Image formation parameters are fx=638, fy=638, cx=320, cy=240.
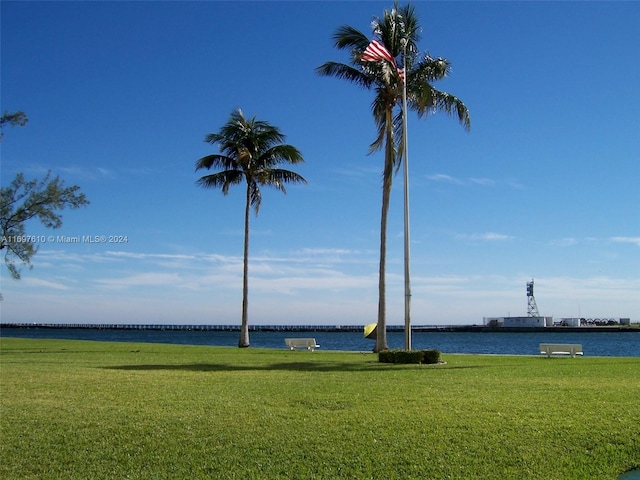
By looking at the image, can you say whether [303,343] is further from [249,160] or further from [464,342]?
[464,342]

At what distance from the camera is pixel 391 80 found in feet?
84.2

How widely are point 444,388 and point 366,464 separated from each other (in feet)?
18.0

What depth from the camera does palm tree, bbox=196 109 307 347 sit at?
113ft

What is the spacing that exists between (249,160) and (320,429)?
2576cm

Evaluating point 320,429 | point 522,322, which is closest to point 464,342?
point 522,322

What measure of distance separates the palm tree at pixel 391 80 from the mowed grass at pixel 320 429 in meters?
12.9

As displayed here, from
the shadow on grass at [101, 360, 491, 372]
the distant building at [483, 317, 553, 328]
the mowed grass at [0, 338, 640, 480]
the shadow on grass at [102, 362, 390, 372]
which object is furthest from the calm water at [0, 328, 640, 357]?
the mowed grass at [0, 338, 640, 480]

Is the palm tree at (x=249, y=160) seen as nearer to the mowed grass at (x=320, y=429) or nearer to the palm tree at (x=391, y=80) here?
the palm tree at (x=391, y=80)

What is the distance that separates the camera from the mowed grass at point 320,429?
8.39 m

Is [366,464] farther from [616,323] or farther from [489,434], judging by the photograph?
[616,323]

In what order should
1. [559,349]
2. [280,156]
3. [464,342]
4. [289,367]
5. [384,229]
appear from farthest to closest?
[464,342] → [280,156] → [384,229] → [559,349] → [289,367]

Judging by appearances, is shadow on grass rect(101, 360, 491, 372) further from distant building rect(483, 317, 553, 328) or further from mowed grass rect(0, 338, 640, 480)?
distant building rect(483, 317, 553, 328)

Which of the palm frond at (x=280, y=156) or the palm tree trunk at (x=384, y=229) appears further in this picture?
the palm frond at (x=280, y=156)

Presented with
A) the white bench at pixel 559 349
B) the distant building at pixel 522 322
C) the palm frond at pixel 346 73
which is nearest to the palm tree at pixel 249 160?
Answer: the palm frond at pixel 346 73
